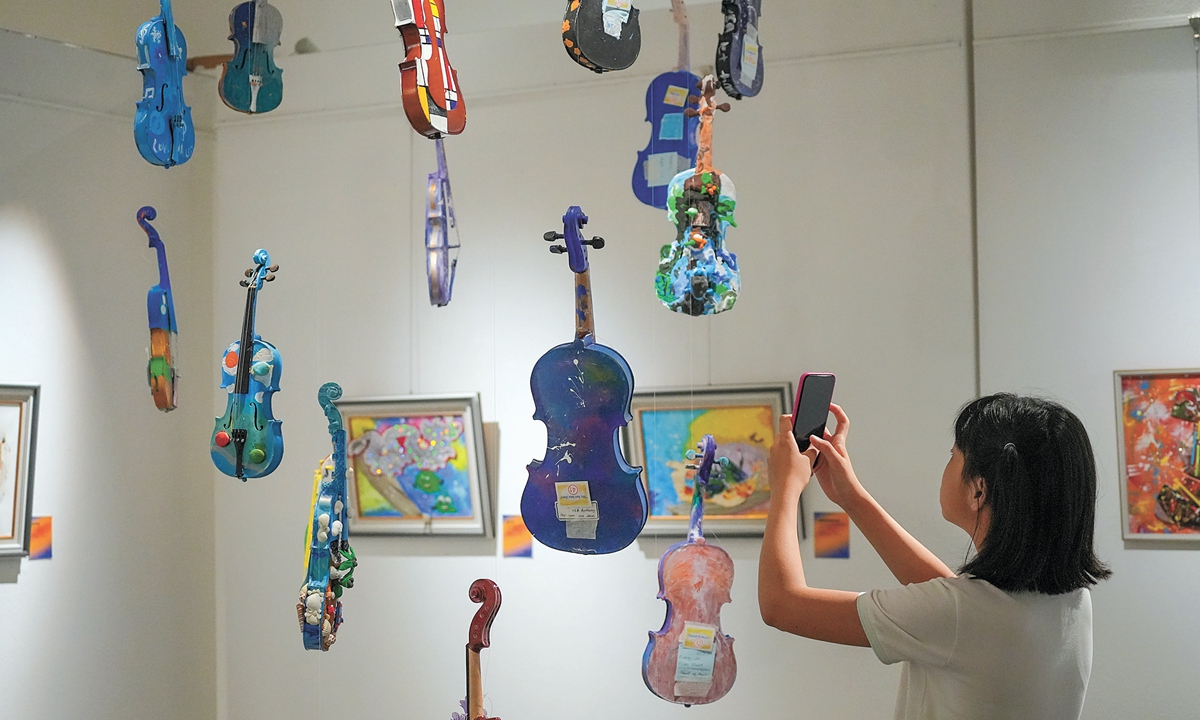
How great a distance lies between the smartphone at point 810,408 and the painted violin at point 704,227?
1.79ft

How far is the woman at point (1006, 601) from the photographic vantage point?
175 cm

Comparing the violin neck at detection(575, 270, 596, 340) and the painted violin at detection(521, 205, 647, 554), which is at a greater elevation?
the violin neck at detection(575, 270, 596, 340)

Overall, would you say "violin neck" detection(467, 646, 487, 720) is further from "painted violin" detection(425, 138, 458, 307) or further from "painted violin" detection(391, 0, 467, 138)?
"painted violin" detection(391, 0, 467, 138)

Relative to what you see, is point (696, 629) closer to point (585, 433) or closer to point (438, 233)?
point (585, 433)

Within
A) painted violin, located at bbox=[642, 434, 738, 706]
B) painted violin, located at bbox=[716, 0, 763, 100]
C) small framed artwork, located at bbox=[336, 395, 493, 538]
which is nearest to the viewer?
painted violin, located at bbox=[716, 0, 763, 100]

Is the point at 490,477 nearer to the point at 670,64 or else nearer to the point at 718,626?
the point at 718,626

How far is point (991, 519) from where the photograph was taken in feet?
5.90

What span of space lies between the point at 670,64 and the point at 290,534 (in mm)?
2280

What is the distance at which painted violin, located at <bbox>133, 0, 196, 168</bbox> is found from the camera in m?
2.59

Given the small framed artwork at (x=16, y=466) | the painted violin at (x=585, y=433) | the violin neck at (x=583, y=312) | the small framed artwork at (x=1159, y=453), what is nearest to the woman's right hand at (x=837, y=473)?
the painted violin at (x=585, y=433)

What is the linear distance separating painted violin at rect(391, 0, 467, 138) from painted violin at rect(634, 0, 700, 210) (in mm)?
878

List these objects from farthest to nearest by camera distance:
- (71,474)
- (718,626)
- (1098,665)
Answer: (71,474)
(1098,665)
(718,626)

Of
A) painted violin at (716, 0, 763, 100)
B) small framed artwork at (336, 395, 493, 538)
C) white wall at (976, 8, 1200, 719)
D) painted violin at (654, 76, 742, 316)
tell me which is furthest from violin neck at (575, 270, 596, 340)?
white wall at (976, 8, 1200, 719)

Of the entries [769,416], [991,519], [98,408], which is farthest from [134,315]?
[991,519]
